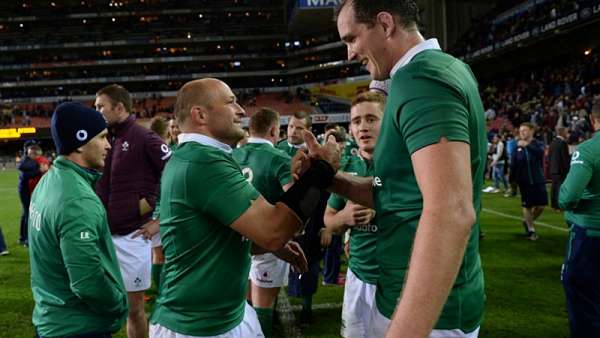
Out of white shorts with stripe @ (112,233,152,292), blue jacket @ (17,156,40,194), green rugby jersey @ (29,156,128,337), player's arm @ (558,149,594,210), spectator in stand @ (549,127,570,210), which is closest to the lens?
green rugby jersey @ (29,156,128,337)

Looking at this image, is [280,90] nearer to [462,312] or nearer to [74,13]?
[74,13]

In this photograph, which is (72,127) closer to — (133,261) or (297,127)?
(133,261)

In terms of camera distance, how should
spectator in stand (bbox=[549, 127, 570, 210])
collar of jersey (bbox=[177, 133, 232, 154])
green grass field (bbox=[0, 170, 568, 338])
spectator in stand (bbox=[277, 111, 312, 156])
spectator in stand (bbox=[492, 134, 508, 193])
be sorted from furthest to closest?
spectator in stand (bbox=[492, 134, 508, 193]) < spectator in stand (bbox=[549, 127, 570, 210]) < spectator in stand (bbox=[277, 111, 312, 156]) < green grass field (bbox=[0, 170, 568, 338]) < collar of jersey (bbox=[177, 133, 232, 154])

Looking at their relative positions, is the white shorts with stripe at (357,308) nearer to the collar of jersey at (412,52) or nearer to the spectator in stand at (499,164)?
the collar of jersey at (412,52)

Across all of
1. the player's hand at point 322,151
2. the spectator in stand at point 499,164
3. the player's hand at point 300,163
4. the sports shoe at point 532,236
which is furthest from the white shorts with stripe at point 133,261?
the spectator in stand at point 499,164

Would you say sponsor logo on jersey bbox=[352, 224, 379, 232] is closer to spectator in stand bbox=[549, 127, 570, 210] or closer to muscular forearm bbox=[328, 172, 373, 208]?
muscular forearm bbox=[328, 172, 373, 208]

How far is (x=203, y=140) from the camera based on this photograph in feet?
8.22

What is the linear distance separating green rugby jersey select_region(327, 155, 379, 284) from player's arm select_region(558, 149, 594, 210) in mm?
1527

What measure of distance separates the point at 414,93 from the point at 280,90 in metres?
61.6

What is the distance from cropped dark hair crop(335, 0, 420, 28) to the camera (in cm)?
162

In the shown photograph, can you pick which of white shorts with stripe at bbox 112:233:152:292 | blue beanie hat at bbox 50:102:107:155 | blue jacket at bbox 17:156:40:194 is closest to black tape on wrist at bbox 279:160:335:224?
blue beanie hat at bbox 50:102:107:155

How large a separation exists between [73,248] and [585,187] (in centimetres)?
357

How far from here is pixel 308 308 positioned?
554 centimetres

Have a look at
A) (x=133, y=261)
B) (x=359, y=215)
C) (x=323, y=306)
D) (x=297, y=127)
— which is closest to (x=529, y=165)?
(x=297, y=127)
